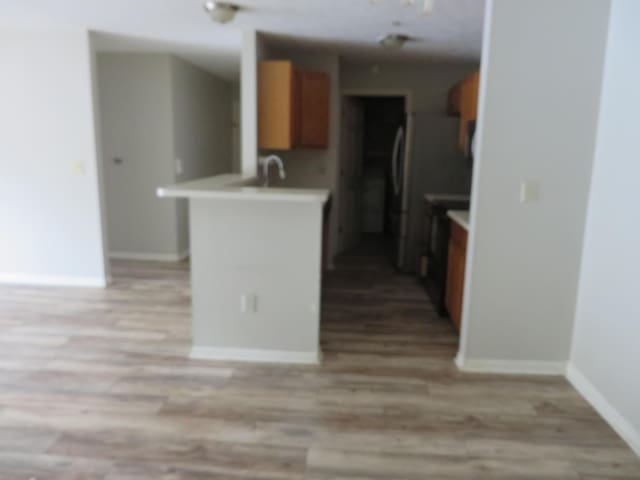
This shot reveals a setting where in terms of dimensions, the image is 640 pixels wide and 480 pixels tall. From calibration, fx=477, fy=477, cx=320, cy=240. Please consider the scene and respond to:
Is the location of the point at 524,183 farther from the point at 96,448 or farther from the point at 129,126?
the point at 129,126

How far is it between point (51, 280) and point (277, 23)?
310 centimetres

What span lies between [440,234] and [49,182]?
3.51 metres

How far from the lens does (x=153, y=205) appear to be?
5.38 m

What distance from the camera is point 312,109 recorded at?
463 cm

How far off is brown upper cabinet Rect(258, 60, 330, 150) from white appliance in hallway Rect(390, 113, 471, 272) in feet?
3.80

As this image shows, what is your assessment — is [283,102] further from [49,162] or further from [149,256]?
[149,256]

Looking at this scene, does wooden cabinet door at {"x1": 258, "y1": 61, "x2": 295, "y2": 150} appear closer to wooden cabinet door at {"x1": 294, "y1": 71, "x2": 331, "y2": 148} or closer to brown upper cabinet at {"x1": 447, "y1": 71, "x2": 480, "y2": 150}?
wooden cabinet door at {"x1": 294, "y1": 71, "x2": 331, "y2": 148}

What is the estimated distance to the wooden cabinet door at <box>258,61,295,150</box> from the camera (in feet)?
13.5

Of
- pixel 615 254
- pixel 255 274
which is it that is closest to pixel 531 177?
pixel 615 254

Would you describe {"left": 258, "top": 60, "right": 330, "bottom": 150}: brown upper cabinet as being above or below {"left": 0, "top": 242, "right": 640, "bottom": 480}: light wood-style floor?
above

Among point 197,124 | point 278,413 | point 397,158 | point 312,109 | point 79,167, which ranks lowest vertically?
point 278,413

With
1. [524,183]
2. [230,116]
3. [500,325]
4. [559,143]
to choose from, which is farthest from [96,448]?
[230,116]

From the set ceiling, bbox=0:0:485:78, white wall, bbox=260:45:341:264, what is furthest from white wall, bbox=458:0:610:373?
white wall, bbox=260:45:341:264

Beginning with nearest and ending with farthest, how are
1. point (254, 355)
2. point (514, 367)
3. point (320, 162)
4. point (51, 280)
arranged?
point (514, 367) < point (254, 355) < point (51, 280) < point (320, 162)
